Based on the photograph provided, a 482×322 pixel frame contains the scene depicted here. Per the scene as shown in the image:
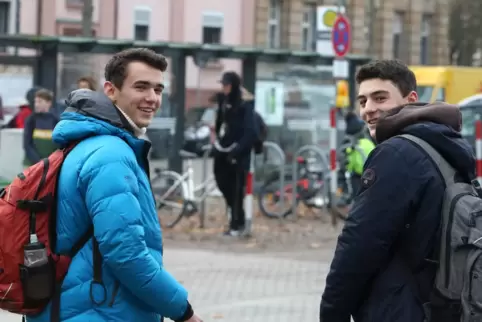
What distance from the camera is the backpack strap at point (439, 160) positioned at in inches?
166

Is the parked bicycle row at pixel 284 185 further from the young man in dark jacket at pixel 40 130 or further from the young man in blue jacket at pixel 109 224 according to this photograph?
the young man in blue jacket at pixel 109 224

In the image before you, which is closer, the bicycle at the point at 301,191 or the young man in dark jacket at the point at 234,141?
the young man in dark jacket at the point at 234,141

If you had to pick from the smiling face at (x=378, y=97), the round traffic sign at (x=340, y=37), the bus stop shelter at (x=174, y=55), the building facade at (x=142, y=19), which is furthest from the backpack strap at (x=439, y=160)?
the building facade at (x=142, y=19)

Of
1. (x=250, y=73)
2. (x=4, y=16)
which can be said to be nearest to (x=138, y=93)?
(x=250, y=73)

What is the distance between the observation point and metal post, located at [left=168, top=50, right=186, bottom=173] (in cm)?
1992

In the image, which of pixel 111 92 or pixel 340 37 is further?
pixel 340 37

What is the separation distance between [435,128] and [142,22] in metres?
38.4

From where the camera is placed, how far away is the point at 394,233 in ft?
13.8

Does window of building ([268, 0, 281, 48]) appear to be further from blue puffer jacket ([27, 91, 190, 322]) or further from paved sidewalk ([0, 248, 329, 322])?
blue puffer jacket ([27, 91, 190, 322])

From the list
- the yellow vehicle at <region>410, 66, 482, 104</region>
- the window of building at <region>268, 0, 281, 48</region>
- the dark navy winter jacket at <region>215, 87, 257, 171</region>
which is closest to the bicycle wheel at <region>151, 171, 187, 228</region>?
the dark navy winter jacket at <region>215, 87, 257, 171</region>

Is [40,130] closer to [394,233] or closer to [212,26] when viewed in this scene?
[394,233]

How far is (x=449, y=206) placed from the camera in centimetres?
416

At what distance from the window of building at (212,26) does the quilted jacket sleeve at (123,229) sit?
4035cm

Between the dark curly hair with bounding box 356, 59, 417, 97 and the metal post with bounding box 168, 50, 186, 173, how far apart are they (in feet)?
50.1
